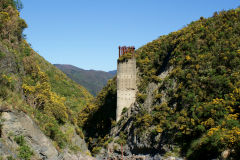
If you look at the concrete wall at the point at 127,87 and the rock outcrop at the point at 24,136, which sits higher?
the concrete wall at the point at 127,87

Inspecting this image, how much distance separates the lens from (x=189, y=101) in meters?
31.9

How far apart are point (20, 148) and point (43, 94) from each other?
10.2 meters

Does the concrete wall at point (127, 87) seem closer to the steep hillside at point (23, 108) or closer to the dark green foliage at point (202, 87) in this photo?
the dark green foliage at point (202, 87)

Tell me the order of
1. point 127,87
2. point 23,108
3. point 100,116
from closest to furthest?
point 23,108 → point 127,87 → point 100,116

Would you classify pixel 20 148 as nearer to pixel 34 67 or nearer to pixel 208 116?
pixel 34 67

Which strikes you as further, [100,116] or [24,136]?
[100,116]

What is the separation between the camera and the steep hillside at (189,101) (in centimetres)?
2641

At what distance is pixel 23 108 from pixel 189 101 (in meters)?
19.1

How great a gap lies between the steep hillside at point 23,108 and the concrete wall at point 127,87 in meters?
10.4

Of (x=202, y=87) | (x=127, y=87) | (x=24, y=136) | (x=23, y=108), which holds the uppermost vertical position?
(x=127, y=87)

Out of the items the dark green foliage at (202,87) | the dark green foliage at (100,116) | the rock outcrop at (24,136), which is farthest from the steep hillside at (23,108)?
the dark green foliage at (100,116)

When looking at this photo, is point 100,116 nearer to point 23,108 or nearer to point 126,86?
point 126,86

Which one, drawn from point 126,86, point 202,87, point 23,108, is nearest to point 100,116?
point 126,86

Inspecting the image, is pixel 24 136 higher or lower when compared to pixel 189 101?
lower
